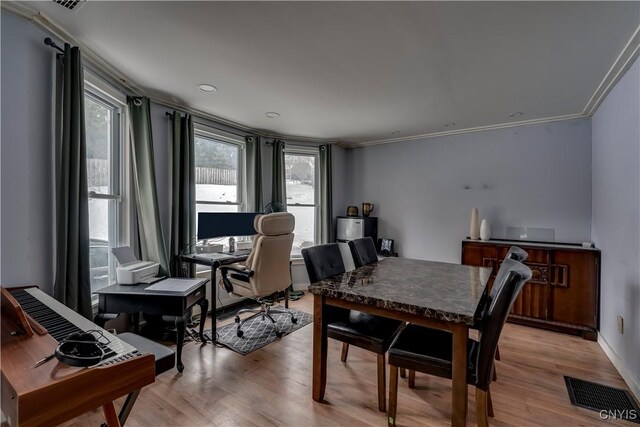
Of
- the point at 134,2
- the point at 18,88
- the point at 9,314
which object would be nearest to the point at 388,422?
the point at 9,314

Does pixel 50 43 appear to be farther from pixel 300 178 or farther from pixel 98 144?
pixel 300 178

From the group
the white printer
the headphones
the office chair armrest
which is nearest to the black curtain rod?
the white printer

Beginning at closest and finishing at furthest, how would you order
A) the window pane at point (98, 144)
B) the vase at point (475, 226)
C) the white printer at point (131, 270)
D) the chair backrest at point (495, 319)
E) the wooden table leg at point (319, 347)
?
the chair backrest at point (495, 319) → the wooden table leg at point (319, 347) → the white printer at point (131, 270) → the window pane at point (98, 144) → the vase at point (475, 226)

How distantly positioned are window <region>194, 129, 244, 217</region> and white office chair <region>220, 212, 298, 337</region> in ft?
3.80

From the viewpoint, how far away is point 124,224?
2832mm

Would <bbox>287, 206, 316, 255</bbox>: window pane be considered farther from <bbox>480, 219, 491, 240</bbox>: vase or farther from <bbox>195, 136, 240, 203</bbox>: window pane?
<bbox>480, 219, 491, 240</bbox>: vase

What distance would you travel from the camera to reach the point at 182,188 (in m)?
3.29

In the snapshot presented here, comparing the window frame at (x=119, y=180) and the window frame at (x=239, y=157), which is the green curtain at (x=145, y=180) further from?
the window frame at (x=239, y=157)

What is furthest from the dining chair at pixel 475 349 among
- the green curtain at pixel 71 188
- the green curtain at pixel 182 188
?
the green curtain at pixel 182 188

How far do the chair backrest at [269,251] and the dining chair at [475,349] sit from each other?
153 centimetres

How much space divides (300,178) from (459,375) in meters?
3.81

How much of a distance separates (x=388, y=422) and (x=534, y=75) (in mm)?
2880

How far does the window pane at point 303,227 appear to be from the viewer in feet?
15.8

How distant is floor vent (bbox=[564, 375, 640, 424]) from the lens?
1872mm
